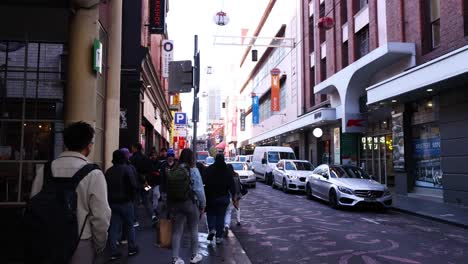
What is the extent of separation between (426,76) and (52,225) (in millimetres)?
14103

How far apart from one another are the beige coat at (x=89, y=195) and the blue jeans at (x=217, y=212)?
4669 millimetres

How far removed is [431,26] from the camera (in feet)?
56.9

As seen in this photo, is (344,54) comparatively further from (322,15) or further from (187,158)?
(187,158)

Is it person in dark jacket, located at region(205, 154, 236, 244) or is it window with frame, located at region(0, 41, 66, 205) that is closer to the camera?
window with frame, located at region(0, 41, 66, 205)

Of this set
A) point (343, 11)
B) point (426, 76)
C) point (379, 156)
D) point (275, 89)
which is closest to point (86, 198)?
point (426, 76)

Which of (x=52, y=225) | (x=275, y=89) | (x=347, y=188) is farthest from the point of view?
(x=275, y=89)

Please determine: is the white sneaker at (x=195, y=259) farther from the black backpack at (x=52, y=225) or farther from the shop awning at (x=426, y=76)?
the shop awning at (x=426, y=76)

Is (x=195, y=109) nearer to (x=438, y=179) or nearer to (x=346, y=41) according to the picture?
(x=438, y=179)

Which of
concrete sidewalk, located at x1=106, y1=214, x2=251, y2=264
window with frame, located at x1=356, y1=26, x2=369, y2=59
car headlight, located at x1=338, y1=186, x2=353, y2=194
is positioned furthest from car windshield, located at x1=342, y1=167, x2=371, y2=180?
window with frame, located at x1=356, y1=26, x2=369, y2=59

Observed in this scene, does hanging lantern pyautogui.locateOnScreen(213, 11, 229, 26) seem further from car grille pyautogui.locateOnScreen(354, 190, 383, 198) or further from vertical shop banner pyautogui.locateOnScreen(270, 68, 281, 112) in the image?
car grille pyautogui.locateOnScreen(354, 190, 383, 198)

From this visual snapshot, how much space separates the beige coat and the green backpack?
286 cm

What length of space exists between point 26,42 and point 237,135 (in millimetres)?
73412

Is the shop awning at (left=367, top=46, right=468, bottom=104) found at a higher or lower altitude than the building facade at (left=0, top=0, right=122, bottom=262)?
higher

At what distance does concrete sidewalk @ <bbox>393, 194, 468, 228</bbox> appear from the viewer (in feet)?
38.6
